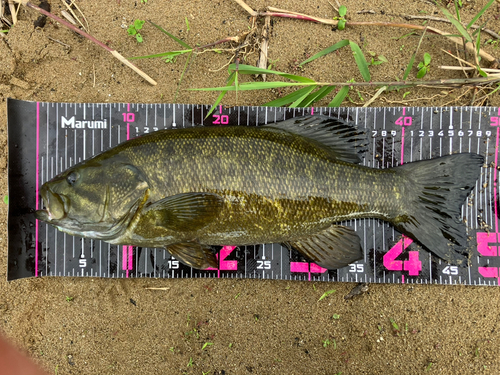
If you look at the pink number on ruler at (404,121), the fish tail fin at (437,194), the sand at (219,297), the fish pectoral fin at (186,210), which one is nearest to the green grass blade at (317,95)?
the sand at (219,297)

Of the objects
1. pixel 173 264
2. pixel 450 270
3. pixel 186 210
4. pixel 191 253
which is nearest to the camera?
pixel 186 210

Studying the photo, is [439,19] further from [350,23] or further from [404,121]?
[404,121]

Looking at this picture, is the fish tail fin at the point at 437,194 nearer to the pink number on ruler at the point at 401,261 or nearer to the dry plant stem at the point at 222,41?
the pink number on ruler at the point at 401,261

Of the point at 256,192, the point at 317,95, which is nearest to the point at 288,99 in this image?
the point at 317,95

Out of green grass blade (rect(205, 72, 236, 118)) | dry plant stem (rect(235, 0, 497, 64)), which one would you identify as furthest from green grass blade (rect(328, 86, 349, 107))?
green grass blade (rect(205, 72, 236, 118))

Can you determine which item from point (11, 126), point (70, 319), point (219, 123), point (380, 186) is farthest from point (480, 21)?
point (70, 319)

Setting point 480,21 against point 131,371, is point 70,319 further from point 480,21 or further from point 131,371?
point 480,21
